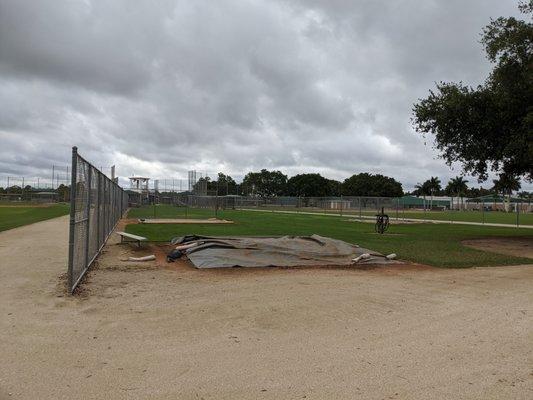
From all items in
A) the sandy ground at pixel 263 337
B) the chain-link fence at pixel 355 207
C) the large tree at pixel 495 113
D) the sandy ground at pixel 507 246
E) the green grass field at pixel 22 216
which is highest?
the large tree at pixel 495 113

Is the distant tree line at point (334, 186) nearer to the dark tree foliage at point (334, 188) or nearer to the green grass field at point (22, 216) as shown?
the dark tree foliage at point (334, 188)

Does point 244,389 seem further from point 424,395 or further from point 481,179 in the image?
point 481,179

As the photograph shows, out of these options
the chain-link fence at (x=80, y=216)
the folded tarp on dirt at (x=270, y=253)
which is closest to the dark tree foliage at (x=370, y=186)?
the folded tarp on dirt at (x=270, y=253)

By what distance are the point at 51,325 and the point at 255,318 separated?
250 cm

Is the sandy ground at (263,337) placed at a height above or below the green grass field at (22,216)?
below

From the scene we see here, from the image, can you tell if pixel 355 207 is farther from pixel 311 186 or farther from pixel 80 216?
pixel 311 186

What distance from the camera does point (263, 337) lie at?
588 cm

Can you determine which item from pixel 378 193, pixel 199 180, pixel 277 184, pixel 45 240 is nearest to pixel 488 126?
pixel 45 240

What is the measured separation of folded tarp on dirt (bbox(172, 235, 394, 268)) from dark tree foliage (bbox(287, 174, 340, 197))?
13838cm

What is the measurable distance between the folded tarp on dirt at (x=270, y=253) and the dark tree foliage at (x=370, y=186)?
435 feet

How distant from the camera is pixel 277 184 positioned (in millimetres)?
164375

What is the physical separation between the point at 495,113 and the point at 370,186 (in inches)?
5080

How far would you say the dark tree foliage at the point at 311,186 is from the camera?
153 metres

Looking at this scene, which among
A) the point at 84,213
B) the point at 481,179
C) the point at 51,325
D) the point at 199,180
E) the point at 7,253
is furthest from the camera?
the point at 199,180
